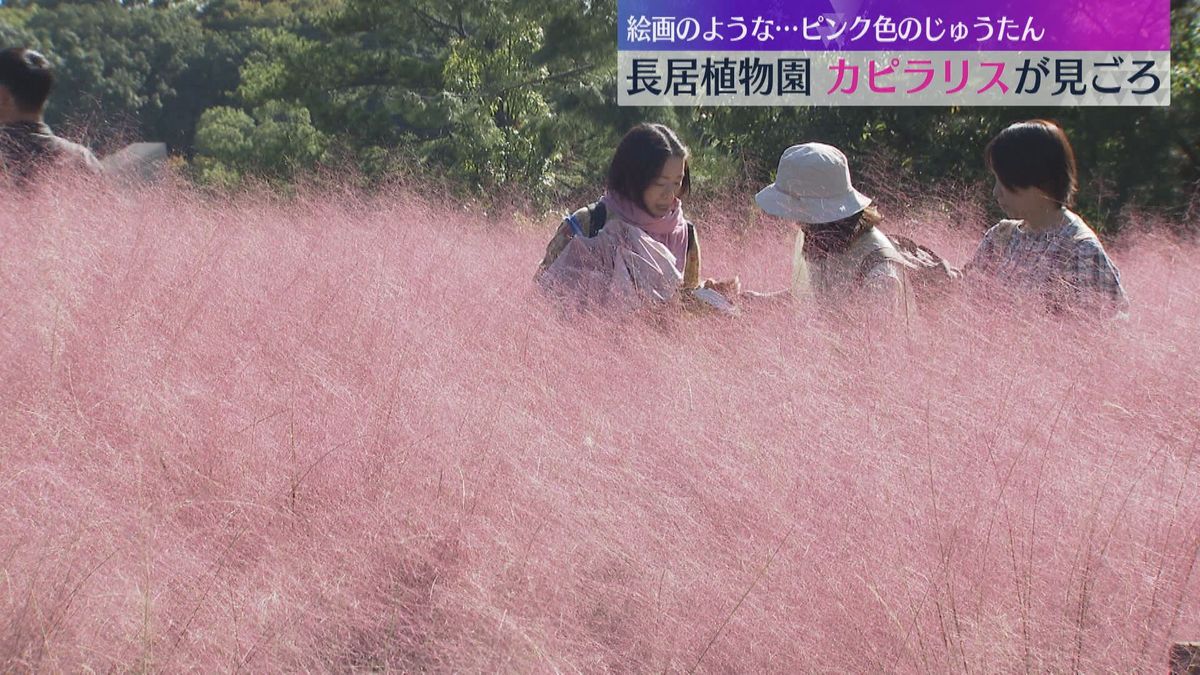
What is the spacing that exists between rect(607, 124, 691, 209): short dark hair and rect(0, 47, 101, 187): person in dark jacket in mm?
2202

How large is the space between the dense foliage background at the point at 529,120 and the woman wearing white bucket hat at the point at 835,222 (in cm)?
332

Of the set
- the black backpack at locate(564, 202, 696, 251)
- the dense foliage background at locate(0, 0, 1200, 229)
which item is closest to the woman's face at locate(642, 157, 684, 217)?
the black backpack at locate(564, 202, 696, 251)

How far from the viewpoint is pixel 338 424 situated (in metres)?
2.75

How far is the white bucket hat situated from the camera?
3.39m

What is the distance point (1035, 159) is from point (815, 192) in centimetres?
64

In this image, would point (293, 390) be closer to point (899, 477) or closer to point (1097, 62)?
point (899, 477)

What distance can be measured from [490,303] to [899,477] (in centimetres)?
195

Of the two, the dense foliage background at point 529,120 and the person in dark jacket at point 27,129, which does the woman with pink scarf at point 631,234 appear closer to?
the person in dark jacket at point 27,129

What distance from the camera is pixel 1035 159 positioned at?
3.38 metres

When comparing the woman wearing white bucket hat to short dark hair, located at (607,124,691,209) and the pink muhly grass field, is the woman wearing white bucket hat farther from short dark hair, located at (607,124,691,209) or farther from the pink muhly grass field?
short dark hair, located at (607,124,691,209)

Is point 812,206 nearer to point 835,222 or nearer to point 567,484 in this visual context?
point 835,222

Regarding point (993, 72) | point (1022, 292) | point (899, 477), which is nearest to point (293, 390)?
point (899, 477)

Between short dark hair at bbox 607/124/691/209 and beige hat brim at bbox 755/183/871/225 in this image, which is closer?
beige hat brim at bbox 755/183/871/225

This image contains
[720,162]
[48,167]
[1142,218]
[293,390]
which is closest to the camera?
[293,390]
